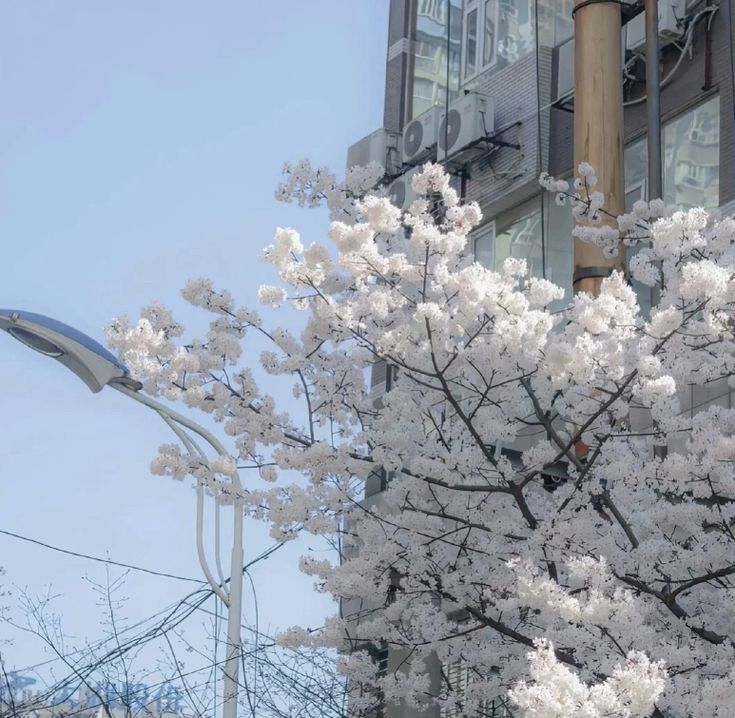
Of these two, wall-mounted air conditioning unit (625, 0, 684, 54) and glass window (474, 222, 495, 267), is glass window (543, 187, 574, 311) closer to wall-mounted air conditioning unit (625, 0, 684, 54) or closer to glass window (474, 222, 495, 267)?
glass window (474, 222, 495, 267)

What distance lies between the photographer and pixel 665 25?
15.8 metres

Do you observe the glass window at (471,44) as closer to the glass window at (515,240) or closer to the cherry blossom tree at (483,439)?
the glass window at (515,240)

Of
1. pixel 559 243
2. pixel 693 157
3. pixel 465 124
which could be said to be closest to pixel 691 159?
pixel 693 157

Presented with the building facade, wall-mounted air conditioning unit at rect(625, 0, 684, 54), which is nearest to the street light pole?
the building facade

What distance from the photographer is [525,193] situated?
18.0 meters

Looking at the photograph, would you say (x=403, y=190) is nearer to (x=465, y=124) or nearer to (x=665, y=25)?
(x=465, y=124)

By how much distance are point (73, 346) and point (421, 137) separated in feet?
27.0

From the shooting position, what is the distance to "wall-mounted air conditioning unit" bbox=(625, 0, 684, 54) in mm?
15773

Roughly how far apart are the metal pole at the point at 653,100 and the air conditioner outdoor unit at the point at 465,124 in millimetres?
3164

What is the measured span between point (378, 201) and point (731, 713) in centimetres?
372

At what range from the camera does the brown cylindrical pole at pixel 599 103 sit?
48.6 ft

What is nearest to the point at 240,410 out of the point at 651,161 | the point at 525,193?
the point at 651,161

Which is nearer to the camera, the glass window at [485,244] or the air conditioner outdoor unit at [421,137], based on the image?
the glass window at [485,244]

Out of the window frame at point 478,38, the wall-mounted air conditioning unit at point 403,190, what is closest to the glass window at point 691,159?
the wall-mounted air conditioning unit at point 403,190
